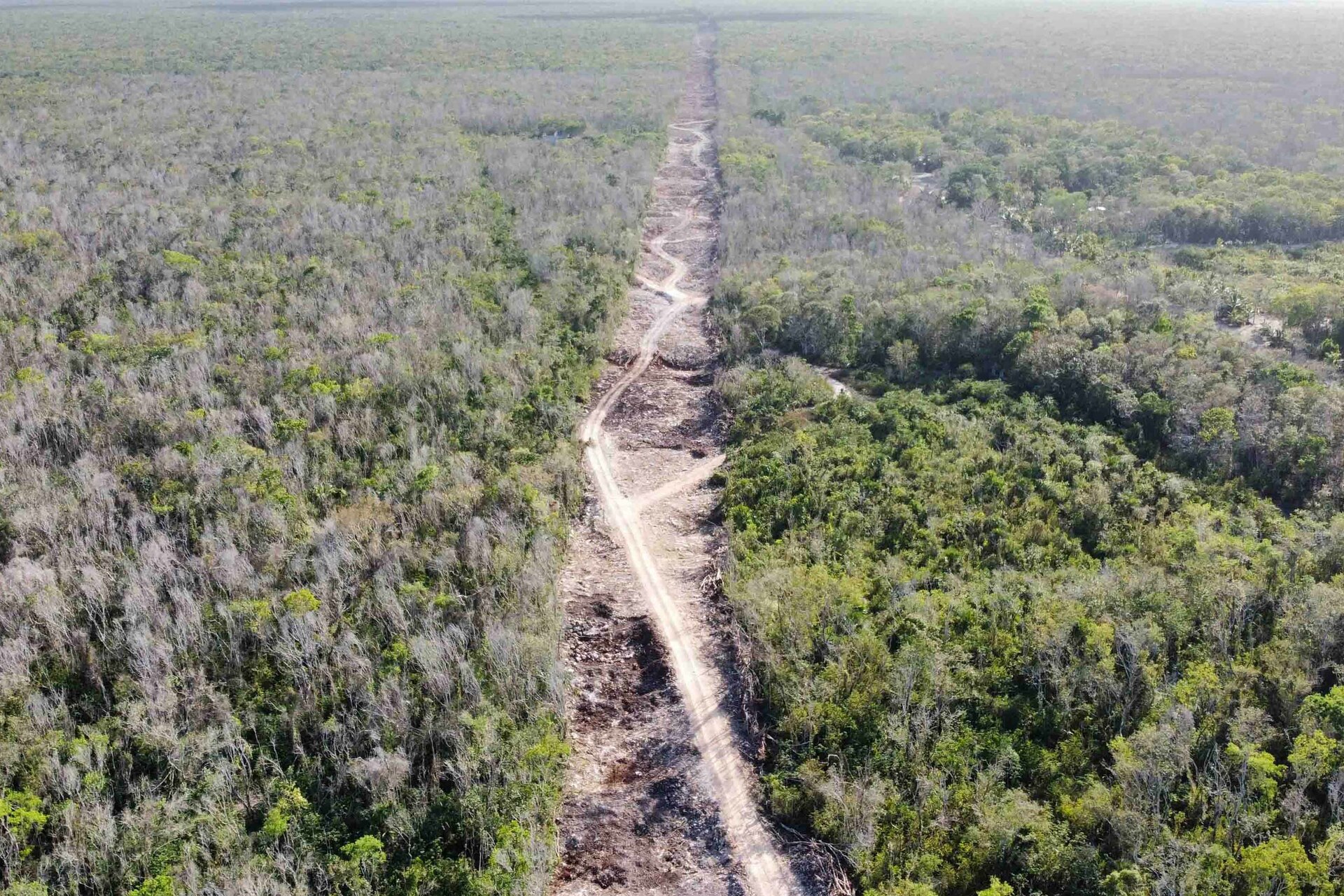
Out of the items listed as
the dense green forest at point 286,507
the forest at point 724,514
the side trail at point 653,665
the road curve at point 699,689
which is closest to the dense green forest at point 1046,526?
the forest at point 724,514

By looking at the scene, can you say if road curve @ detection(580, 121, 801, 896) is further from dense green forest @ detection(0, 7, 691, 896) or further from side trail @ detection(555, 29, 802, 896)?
dense green forest @ detection(0, 7, 691, 896)

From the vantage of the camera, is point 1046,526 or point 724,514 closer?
point 1046,526

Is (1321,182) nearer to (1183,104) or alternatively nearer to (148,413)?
(1183,104)

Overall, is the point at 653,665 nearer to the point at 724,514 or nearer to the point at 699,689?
the point at 699,689

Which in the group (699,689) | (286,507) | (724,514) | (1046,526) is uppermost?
(286,507)

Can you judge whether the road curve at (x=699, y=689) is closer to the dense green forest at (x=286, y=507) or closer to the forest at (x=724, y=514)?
the forest at (x=724, y=514)

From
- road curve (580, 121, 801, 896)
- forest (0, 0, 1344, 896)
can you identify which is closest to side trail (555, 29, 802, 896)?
road curve (580, 121, 801, 896)

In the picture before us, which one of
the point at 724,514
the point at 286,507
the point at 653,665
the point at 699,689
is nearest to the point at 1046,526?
the point at 724,514
